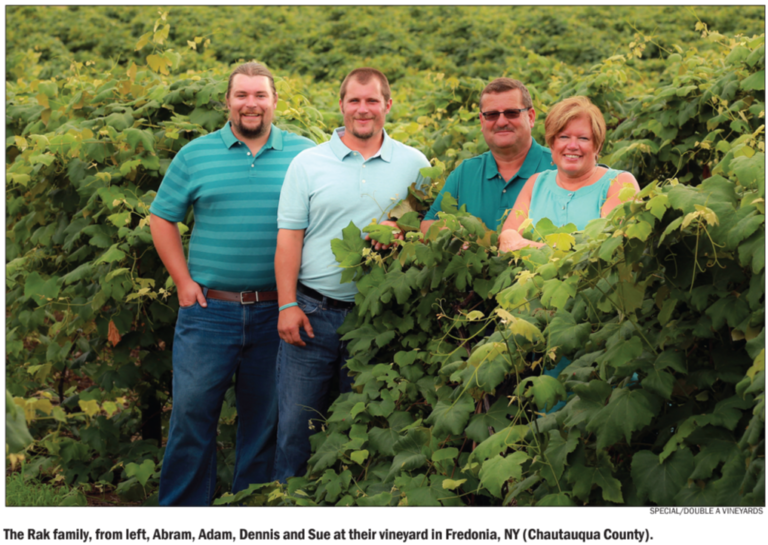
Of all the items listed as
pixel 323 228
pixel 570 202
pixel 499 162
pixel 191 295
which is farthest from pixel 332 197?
pixel 570 202

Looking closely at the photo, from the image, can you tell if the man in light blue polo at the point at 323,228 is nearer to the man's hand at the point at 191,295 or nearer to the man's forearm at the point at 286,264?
the man's forearm at the point at 286,264

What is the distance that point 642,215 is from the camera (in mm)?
1834

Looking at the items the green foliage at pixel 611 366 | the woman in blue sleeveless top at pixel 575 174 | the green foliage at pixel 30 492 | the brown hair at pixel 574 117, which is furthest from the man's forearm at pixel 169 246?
the brown hair at pixel 574 117

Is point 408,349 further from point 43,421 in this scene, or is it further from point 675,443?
A: point 43,421

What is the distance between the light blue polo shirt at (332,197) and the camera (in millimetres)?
3432

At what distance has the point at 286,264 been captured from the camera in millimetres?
3447

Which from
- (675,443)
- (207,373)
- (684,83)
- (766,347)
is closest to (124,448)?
(207,373)

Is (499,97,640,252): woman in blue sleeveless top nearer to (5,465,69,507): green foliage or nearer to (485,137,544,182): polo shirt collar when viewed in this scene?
(485,137,544,182): polo shirt collar

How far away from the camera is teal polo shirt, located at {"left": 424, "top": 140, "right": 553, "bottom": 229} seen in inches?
131

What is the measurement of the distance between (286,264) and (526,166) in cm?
123

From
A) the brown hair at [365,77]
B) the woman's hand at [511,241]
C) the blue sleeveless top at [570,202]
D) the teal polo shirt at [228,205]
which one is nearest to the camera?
the woman's hand at [511,241]

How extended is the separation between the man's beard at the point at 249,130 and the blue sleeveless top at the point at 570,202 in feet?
4.83

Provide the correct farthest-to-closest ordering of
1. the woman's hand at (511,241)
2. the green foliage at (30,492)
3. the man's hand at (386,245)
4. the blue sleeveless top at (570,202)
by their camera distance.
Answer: the green foliage at (30,492) → the man's hand at (386,245) → the blue sleeveless top at (570,202) → the woman's hand at (511,241)

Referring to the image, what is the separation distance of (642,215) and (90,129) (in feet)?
11.1
